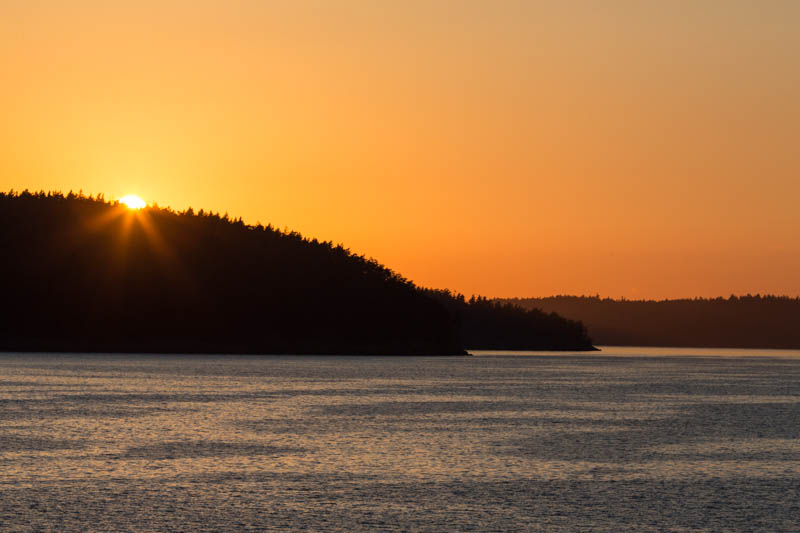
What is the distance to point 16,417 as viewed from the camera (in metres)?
39.1

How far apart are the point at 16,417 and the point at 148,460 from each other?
46.1 ft

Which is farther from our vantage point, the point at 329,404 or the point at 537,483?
the point at 329,404

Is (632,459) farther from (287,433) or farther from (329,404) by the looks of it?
(329,404)

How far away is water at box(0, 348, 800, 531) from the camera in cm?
1956

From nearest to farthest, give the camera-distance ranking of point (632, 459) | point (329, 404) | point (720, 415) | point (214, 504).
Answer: point (214, 504) < point (632, 459) < point (720, 415) < point (329, 404)

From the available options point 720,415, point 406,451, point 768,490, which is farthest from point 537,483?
point 720,415

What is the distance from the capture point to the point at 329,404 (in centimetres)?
5128

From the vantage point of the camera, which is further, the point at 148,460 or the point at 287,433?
the point at 287,433

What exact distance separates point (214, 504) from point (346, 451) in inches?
370

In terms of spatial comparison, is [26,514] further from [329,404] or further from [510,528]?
[329,404]

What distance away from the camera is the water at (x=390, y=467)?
64.2ft

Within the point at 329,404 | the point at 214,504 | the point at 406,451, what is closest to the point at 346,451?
the point at 406,451

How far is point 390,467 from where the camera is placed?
26.4m

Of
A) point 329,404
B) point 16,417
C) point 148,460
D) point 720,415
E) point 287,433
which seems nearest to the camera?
point 148,460
